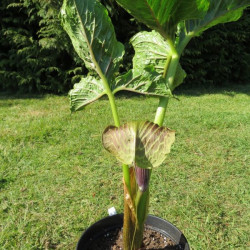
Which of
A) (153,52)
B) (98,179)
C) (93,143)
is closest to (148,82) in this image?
(153,52)

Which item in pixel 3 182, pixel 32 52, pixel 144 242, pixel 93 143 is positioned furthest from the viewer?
pixel 32 52

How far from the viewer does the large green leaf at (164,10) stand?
1.91 ft

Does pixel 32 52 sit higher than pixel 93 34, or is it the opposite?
pixel 93 34

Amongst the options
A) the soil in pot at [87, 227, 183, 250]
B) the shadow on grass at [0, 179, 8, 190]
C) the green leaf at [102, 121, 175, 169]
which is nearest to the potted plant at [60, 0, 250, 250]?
the green leaf at [102, 121, 175, 169]

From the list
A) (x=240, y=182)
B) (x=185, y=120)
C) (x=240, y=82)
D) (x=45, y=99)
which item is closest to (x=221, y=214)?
(x=240, y=182)

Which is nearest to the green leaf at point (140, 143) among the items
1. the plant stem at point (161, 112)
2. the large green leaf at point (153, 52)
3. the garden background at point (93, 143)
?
the plant stem at point (161, 112)

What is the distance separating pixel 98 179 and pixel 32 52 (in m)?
3.17

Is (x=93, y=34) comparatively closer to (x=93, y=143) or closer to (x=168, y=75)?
(x=168, y=75)

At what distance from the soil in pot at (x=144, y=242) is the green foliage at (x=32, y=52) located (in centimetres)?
363

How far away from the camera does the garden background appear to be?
5.34ft

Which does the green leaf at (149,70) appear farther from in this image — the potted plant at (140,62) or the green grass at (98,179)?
the green grass at (98,179)

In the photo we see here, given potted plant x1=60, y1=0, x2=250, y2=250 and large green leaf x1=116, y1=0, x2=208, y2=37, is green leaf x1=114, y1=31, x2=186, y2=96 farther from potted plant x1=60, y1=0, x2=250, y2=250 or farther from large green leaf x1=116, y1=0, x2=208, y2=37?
large green leaf x1=116, y1=0, x2=208, y2=37

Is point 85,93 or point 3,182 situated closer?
point 85,93

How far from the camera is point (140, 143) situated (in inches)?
24.1
